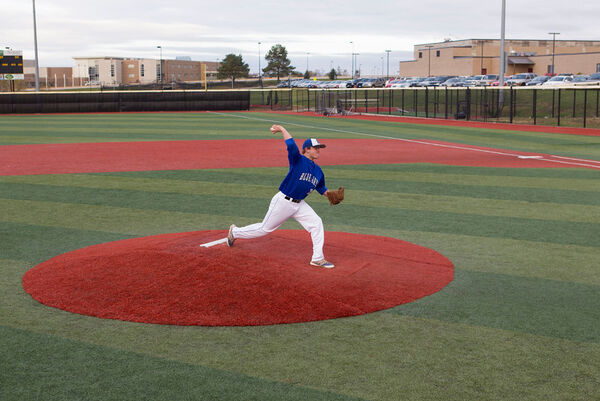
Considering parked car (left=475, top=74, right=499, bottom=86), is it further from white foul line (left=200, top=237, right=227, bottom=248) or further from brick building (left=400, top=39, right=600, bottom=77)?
white foul line (left=200, top=237, right=227, bottom=248)

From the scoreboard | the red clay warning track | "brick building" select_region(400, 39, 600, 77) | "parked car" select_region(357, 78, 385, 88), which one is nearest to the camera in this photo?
the red clay warning track

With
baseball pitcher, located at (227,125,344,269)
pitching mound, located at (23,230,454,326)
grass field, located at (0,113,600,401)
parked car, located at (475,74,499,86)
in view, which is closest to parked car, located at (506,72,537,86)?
parked car, located at (475,74,499,86)

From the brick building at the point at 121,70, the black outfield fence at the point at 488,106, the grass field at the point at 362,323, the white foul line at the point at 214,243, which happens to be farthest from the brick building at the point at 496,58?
the white foul line at the point at 214,243

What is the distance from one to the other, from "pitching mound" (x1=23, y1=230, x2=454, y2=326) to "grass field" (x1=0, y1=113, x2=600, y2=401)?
203 mm

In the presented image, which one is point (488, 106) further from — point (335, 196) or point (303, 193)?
point (303, 193)

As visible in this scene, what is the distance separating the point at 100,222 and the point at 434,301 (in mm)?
6127

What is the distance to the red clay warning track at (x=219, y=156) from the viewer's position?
17.8 m

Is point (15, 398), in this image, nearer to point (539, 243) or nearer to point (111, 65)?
point (539, 243)

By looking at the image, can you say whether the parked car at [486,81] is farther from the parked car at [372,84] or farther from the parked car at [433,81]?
the parked car at [372,84]

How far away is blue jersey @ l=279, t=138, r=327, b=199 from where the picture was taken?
23.8 ft

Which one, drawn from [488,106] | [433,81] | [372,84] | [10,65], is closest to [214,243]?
[488,106]

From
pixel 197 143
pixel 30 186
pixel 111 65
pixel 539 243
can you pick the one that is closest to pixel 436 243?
pixel 539 243

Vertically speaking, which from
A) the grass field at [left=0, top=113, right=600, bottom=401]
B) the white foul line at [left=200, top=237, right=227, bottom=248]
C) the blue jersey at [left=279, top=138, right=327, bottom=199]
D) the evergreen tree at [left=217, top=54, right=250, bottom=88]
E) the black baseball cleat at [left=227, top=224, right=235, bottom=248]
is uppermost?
the evergreen tree at [left=217, top=54, right=250, bottom=88]

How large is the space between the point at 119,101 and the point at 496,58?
9292cm
